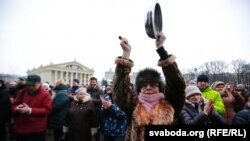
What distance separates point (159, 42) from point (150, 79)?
1.75 feet

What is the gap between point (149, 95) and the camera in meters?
2.95

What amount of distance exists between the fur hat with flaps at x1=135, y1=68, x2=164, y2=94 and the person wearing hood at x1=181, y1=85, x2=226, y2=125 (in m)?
0.57

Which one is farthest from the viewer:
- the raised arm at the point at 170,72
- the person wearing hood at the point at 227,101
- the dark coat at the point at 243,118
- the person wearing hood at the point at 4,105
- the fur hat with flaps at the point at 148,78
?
the person wearing hood at the point at 4,105

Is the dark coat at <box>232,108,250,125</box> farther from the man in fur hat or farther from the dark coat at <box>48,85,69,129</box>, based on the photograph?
the dark coat at <box>48,85,69,129</box>

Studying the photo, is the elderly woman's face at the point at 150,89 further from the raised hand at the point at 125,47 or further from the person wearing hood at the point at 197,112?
the person wearing hood at the point at 197,112

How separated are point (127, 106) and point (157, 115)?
0.35 m

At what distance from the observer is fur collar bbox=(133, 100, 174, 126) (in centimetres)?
277

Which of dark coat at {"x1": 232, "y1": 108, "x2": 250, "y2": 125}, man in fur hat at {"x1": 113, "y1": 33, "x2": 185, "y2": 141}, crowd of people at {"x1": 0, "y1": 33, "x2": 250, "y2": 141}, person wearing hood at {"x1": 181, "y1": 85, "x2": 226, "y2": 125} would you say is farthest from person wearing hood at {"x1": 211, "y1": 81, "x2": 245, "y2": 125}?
man in fur hat at {"x1": 113, "y1": 33, "x2": 185, "y2": 141}

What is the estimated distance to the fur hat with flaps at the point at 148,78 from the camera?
119 inches

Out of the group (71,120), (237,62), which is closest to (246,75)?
(237,62)

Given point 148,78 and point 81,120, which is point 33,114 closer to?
point 81,120

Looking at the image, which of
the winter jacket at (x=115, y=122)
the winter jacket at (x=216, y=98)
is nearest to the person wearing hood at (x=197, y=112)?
the winter jacket at (x=216, y=98)

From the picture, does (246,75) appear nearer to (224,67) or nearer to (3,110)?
(224,67)

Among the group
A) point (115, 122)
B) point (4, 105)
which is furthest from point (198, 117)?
point (4, 105)
